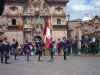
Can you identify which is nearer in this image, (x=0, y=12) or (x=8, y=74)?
(x=8, y=74)

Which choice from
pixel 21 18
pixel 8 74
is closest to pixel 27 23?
pixel 21 18

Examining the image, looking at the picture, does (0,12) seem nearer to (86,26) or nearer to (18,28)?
(18,28)

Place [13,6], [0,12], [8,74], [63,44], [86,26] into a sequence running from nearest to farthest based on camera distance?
[8,74]
[63,44]
[0,12]
[13,6]
[86,26]

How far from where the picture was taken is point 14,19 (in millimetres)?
48094

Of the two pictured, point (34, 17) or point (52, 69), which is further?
point (34, 17)

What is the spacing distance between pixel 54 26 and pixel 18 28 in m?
8.07

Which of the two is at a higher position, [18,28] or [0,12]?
[0,12]

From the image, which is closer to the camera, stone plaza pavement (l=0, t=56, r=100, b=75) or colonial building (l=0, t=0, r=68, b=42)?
stone plaza pavement (l=0, t=56, r=100, b=75)

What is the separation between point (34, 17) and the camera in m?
A: 49.1

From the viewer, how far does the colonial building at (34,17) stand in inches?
1882

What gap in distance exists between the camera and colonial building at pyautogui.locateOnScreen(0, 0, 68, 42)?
1882 inches

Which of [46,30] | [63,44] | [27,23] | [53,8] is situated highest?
[53,8]

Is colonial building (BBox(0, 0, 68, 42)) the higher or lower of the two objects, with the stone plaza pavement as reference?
higher

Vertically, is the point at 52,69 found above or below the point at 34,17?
below
